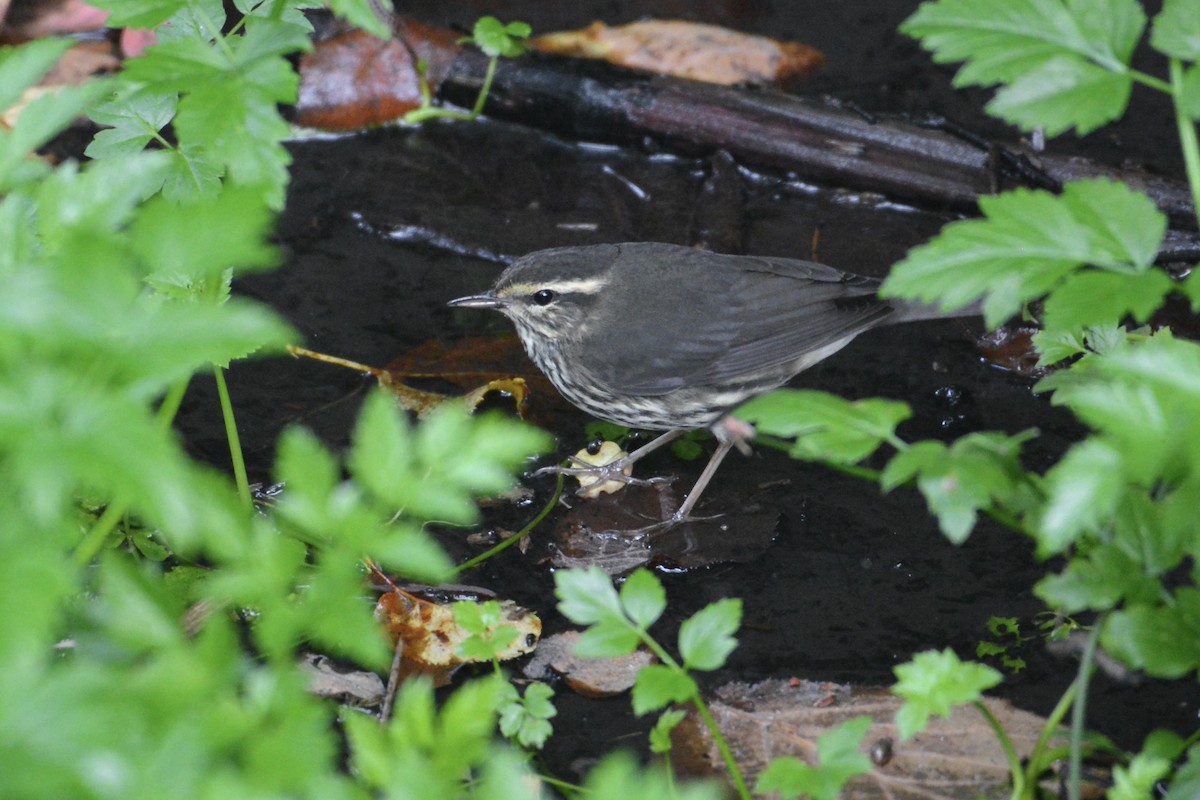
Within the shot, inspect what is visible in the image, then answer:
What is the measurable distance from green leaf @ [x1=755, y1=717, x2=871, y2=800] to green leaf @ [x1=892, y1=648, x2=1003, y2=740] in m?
0.10

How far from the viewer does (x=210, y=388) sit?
4.64 metres

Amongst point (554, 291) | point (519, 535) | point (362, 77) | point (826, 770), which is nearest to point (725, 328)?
point (554, 291)

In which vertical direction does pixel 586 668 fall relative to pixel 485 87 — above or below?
below

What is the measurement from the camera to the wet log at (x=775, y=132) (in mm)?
5457

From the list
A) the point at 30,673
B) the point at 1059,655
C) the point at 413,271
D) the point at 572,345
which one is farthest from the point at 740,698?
the point at 413,271

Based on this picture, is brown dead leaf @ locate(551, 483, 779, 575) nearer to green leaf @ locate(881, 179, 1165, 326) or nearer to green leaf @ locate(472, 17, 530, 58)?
green leaf @ locate(881, 179, 1165, 326)

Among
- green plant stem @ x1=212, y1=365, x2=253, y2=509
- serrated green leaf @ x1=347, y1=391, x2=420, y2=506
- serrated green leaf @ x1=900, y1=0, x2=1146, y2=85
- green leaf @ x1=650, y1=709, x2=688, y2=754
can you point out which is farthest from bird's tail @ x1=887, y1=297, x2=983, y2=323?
serrated green leaf @ x1=347, y1=391, x2=420, y2=506

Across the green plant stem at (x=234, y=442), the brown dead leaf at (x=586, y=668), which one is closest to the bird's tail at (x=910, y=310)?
the brown dead leaf at (x=586, y=668)

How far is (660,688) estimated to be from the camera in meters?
2.48

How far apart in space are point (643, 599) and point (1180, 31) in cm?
156

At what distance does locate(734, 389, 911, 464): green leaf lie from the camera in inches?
91.3

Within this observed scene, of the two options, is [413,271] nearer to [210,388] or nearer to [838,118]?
[210,388]

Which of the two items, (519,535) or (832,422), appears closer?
(832,422)

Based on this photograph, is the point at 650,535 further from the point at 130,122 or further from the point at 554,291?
the point at 130,122
